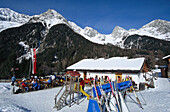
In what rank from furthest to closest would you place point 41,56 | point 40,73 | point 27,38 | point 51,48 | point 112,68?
point 27,38 < point 51,48 < point 41,56 < point 40,73 < point 112,68

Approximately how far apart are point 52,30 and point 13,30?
3196 cm

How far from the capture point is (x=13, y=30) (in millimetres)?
98875

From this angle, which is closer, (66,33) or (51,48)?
(51,48)

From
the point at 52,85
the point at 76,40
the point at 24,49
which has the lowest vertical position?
the point at 52,85

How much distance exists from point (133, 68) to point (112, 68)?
3.17 metres

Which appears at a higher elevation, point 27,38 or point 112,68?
point 27,38

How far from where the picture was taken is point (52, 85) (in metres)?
15.4

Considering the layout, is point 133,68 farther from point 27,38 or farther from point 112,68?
point 27,38

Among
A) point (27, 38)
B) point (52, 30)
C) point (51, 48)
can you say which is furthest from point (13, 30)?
point (51, 48)

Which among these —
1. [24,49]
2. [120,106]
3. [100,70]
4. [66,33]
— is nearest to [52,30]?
[66,33]

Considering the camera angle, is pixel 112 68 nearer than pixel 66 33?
Yes

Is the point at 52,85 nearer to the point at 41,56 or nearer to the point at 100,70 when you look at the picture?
the point at 100,70

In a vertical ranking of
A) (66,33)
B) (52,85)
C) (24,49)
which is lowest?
(52,85)

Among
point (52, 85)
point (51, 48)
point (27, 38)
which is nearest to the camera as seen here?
point (52, 85)
